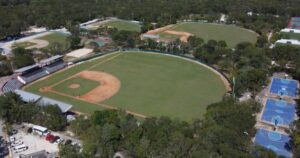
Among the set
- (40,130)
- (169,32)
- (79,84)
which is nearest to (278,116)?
(40,130)

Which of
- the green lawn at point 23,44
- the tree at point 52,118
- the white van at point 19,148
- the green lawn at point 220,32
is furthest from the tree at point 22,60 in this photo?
the green lawn at point 220,32

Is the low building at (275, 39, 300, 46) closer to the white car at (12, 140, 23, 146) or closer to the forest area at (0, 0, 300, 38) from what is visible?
the forest area at (0, 0, 300, 38)

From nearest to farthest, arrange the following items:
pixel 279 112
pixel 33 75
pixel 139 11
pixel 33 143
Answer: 1. pixel 33 143
2. pixel 279 112
3. pixel 33 75
4. pixel 139 11

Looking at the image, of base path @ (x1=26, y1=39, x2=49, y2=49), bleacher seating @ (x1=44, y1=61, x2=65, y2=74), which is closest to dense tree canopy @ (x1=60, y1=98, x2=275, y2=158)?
bleacher seating @ (x1=44, y1=61, x2=65, y2=74)

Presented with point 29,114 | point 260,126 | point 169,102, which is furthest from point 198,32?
point 29,114

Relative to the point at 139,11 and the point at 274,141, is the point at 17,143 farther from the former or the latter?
the point at 139,11

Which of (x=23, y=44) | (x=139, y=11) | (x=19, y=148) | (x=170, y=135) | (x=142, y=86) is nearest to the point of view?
(x=170, y=135)

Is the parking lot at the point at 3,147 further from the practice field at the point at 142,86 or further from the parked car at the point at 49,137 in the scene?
the practice field at the point at 142,86
